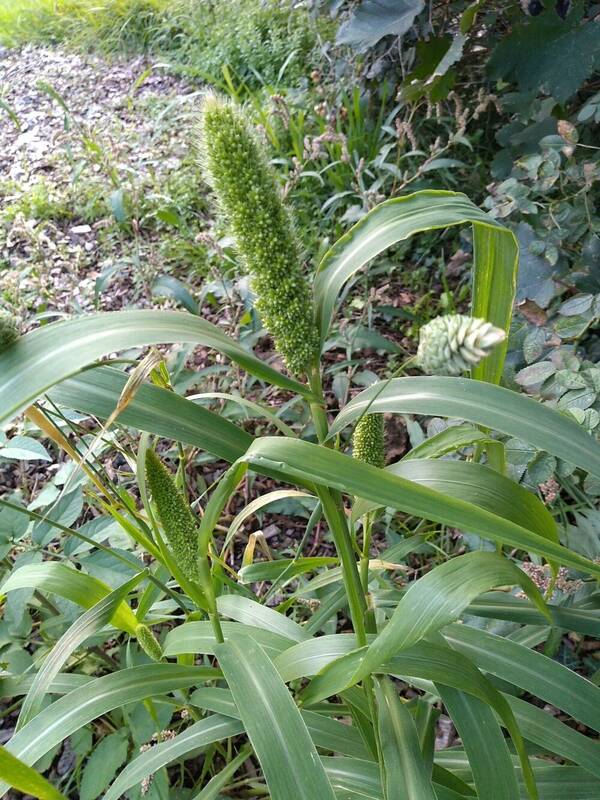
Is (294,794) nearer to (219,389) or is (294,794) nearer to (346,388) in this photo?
(346,388)

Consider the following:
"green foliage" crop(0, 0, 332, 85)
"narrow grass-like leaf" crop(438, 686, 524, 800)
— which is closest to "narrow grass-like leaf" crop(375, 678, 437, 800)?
"narrow grass-like leaf" crop(438, 686, 524, 800)

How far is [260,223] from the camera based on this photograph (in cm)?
64

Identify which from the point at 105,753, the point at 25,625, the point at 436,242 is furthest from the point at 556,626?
the point at 436,242

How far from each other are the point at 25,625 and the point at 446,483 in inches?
34.3

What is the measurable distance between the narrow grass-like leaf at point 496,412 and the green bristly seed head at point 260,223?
0.12 metres

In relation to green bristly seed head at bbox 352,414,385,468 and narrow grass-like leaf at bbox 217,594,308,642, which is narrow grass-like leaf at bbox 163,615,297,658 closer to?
narrow grass-like leaf at bbox 217,594,308,642

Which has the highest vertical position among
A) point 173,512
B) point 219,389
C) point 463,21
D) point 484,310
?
point 463,21

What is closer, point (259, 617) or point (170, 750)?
point (170, 750)

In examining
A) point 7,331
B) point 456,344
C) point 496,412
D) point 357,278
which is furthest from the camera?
point 357,278

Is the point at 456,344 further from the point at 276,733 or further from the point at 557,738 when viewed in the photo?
the point at 557,738

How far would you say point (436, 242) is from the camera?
7.73ft

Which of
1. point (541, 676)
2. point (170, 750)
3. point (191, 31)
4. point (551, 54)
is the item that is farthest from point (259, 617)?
point (191, 31)

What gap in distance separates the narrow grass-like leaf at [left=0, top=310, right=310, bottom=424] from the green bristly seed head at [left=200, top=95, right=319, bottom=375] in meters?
0.06

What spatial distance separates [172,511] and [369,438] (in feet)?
0.92
